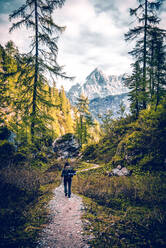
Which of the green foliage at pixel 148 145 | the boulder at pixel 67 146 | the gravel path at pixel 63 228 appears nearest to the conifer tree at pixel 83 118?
the boulder at pixel 67 146

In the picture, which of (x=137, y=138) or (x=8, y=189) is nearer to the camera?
(x=8, y=189)

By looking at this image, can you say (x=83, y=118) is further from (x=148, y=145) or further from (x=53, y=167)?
(x=148, y=145)

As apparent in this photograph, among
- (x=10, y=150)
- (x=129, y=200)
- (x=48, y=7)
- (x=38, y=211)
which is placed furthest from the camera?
(x=48, y=7)

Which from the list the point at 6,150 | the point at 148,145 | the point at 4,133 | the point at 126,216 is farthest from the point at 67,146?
the point at 126,216

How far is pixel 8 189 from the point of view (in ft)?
16.3

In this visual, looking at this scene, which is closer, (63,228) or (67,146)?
(63,228)

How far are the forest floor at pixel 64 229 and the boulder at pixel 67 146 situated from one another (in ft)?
63.5

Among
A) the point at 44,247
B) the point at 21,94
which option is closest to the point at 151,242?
the point at 44,247

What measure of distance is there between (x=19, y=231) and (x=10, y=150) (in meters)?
5.81

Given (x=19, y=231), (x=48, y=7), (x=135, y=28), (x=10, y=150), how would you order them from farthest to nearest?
1. (x=135, y=28)
2. (x=48, y=7)
3. (x=10, y=150)
4. (x=19, y=231)

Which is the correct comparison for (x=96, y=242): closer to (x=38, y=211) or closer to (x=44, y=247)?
(x=44, y=247)

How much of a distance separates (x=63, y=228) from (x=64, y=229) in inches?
2.5

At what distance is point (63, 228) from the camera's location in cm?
391

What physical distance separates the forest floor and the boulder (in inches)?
762
